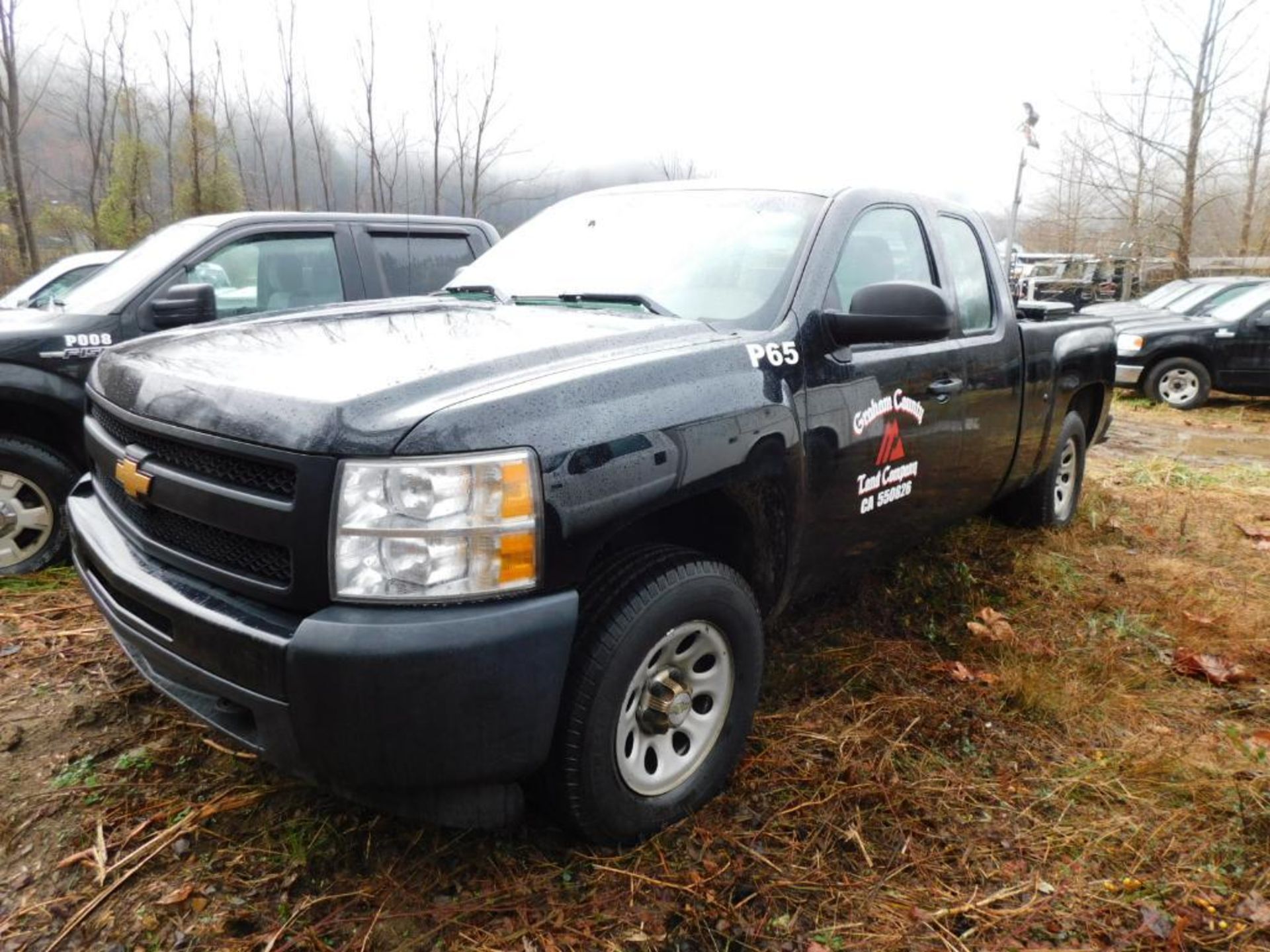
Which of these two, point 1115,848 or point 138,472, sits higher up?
point 138,472

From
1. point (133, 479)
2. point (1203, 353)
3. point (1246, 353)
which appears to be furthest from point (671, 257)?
point (1246, 353)

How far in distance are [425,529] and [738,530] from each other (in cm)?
104

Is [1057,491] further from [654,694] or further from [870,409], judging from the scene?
[654,694]

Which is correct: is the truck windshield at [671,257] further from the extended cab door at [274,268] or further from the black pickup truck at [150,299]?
the extended cab door at [274,268]

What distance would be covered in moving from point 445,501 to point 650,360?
68 centimetres

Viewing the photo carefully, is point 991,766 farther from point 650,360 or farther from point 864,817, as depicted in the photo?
point 650,360

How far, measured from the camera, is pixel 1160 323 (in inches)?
431

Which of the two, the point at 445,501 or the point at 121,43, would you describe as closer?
the point at 445,501

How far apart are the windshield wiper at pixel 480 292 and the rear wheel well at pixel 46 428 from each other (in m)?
1.93

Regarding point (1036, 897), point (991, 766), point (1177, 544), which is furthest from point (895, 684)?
point (1177, 544)

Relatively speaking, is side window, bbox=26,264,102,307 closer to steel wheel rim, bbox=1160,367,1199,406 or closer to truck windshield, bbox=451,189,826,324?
truck windshield, bbox=451,189,826,324

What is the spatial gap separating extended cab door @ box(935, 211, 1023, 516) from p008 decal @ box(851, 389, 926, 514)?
0.42 meters

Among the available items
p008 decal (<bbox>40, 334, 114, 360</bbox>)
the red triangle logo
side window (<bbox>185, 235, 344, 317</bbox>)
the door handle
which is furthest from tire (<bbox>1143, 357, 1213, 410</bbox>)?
p008 decal (<bbox>40, 334, 114, 360</bbox>)

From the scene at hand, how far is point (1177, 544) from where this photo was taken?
16.0ft
